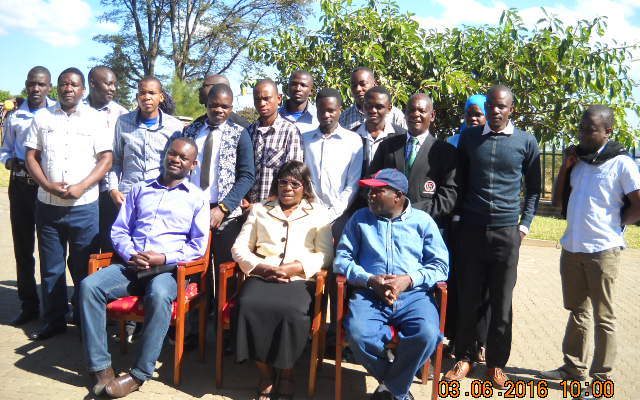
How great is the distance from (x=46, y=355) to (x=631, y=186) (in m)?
4.57

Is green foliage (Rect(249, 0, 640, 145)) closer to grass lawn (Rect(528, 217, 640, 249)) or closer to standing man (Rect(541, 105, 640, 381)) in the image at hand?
grass lawn (Rect(528, 217, 640, 249))

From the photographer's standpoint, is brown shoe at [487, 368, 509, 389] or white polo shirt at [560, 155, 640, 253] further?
brown shoe at [487, 368, 509, 389]

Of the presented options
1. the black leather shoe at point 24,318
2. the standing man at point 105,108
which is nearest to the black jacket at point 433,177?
the standing man at point 105,108

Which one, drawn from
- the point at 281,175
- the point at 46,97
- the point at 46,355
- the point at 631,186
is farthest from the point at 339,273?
the point at 46,97

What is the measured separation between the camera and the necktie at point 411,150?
13.7 feet

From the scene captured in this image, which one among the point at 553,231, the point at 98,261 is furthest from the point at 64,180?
the point at 553,231

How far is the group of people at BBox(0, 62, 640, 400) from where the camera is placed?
3.77 metres

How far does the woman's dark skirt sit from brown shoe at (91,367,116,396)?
0.90m

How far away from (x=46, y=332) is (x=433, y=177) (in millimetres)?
3530

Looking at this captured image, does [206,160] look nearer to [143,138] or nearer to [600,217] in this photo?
[143,138]

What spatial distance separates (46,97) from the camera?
18.4 feet

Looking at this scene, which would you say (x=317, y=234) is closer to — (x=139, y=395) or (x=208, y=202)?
(x=208, y=202)

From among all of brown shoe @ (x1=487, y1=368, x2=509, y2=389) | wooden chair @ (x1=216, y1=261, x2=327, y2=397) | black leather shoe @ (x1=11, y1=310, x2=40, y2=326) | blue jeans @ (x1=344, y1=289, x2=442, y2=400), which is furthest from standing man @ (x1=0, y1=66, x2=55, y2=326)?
brown shoe @ (x1=487, y1=368, x2=509, y2=389)

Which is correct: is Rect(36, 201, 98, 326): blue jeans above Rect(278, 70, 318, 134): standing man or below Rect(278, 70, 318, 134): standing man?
below
